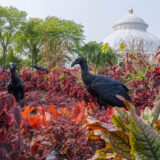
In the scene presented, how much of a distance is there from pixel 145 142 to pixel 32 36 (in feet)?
108

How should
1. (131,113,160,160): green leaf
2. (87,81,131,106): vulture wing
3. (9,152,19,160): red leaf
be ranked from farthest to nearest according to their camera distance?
1. (87,81,131,106): vulture wing
2. (9,152,19,160): red leaf
3. (131,113,160,160): green leaf

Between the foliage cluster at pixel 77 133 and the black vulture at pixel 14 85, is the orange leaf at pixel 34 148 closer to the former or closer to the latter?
the foliage cluster at pixel 77 133

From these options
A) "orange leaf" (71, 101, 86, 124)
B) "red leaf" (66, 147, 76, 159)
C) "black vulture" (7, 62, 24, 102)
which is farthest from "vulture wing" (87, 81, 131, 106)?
"red leaf" (66, 147, 76, 159)

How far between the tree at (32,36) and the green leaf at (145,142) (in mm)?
31459

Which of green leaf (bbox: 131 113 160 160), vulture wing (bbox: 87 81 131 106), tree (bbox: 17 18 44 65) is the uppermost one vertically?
tree (bbox: 17 18 44 65)

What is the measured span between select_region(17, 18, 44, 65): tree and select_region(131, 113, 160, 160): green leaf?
31.5 metres

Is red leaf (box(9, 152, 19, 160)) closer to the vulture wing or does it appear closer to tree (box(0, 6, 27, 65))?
the vulture wing

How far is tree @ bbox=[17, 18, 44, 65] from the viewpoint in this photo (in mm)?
31031

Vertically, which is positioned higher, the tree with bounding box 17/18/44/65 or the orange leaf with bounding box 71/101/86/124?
the tree with bounding box 17/18/44/65

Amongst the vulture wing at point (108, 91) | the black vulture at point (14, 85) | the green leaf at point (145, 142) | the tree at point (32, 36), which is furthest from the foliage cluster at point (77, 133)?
the tree at point (32, 36)

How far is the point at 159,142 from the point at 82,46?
34.2 meters

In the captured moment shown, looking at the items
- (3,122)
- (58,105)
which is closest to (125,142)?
(3,122)

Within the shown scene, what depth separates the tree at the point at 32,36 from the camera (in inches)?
1222

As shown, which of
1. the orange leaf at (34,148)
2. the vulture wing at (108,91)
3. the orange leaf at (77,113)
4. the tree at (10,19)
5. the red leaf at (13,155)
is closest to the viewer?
the red leaf at (13,155)
